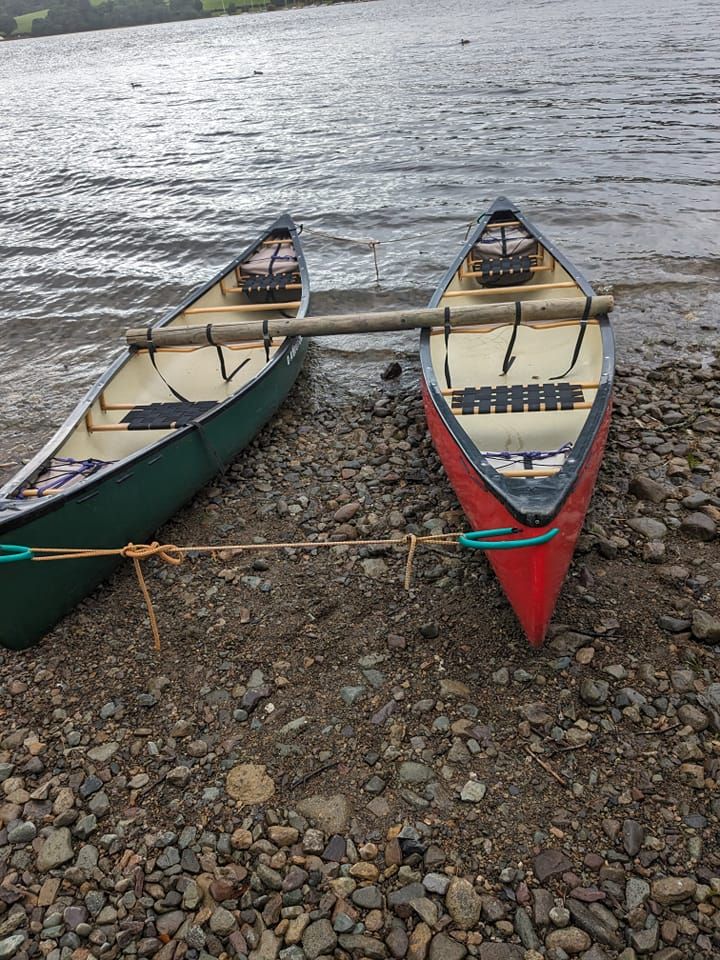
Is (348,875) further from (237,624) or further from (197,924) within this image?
(237,624)

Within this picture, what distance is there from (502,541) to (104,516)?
3508mm

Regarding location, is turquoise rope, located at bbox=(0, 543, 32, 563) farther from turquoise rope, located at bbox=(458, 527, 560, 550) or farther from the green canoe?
turquoise rope, located at bbox=(458, 527, 560, 550)

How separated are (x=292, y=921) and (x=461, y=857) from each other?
1.03 meters

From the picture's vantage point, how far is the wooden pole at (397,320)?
7.27 meters

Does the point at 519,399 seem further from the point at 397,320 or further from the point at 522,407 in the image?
the point at 397,320

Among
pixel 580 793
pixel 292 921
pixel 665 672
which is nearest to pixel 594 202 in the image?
pixel 665 672

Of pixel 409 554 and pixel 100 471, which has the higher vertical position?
pixel 100 471

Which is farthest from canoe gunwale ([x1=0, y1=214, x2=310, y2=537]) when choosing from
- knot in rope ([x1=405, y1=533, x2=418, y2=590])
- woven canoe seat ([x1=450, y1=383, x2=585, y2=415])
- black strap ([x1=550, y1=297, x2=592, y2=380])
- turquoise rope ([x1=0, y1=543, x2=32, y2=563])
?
black strap ([x1=550, y1=297, x2=592, y2=380])

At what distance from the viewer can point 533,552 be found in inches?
180

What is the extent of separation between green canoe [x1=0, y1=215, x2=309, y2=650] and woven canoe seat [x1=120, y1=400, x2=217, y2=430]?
1 cm

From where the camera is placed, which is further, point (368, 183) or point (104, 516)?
point (368, 183)

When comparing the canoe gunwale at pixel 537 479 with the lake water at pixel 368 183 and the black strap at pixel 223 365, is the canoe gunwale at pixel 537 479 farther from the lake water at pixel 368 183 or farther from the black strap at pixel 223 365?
the lake water at pixel 368 183

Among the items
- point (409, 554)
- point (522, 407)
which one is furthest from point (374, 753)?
point (522, 407)

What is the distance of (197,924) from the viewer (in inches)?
144
